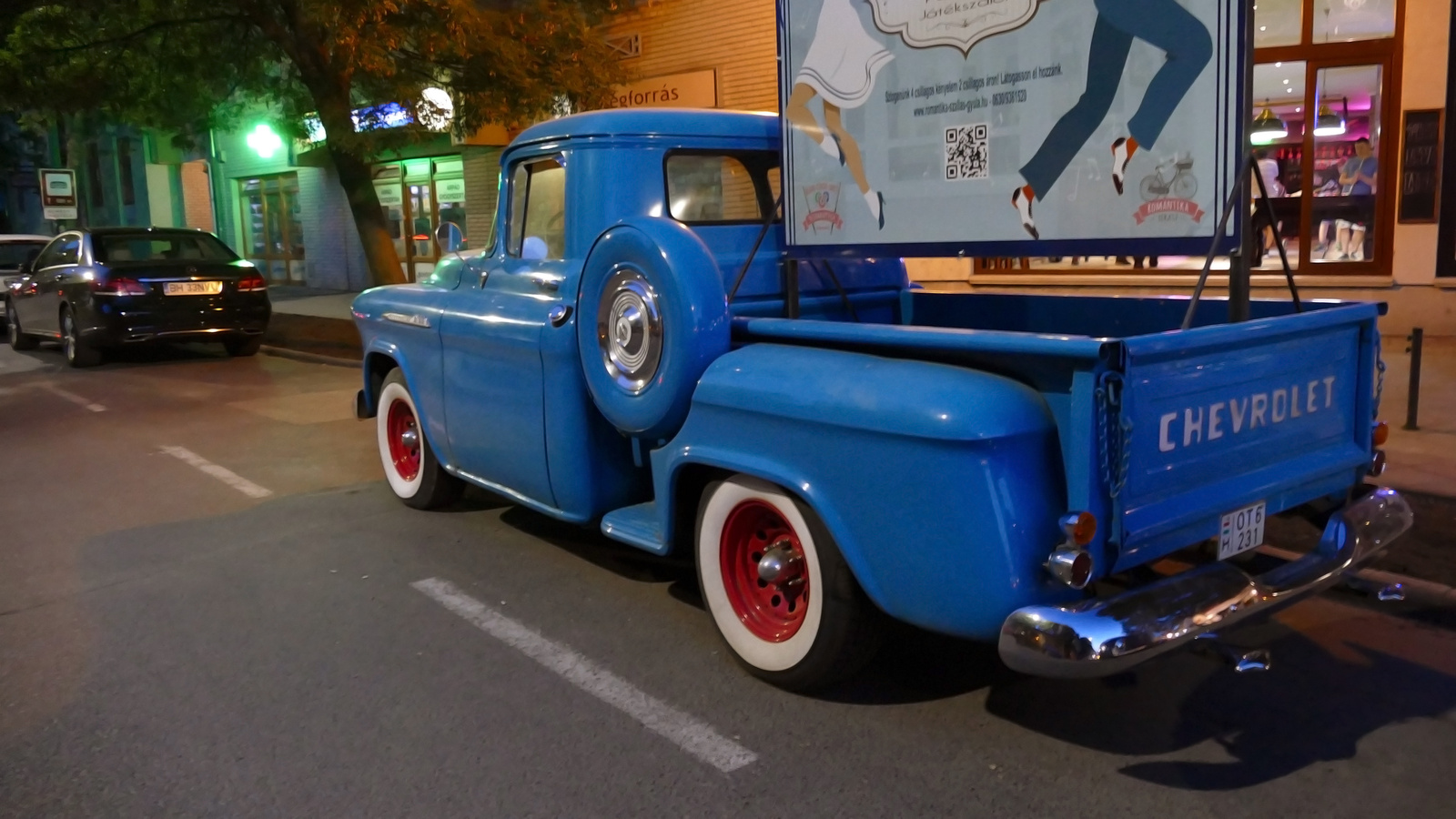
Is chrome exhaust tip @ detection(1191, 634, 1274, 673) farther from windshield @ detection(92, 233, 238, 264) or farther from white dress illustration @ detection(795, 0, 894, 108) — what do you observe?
windshield @ detection(92, 233, 238, 264)

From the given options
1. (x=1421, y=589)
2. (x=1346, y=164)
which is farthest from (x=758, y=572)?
(x=1346, y=164)

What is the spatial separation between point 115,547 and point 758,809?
4.49 metres

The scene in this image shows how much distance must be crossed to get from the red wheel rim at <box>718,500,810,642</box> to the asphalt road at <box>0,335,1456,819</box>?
0.77 feet

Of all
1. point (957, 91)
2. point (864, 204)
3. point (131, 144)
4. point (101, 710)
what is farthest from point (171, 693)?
point (131, 144)

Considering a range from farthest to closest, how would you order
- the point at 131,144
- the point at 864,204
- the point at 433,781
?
the point at 131,144
the point at 864,204
the point at 433,781

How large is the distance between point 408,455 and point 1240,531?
4.77m

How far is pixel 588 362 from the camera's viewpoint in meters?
4.80

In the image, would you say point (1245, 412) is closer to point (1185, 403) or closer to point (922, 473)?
point (1185, 403)

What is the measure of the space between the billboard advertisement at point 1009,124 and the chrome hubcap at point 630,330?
2.81 feet

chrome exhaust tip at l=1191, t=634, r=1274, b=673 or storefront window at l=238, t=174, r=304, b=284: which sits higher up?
storefront window at l=238, t=174, r=304, b=284

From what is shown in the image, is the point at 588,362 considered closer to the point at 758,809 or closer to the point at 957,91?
the point at 957,91

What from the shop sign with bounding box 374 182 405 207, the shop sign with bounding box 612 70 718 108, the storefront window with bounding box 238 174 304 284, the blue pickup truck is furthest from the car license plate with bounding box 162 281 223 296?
the storefront window with bounding box 238 174 304 284

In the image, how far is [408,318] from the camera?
630 cm

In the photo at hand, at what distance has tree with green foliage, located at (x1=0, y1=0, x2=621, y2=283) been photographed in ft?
42.5
